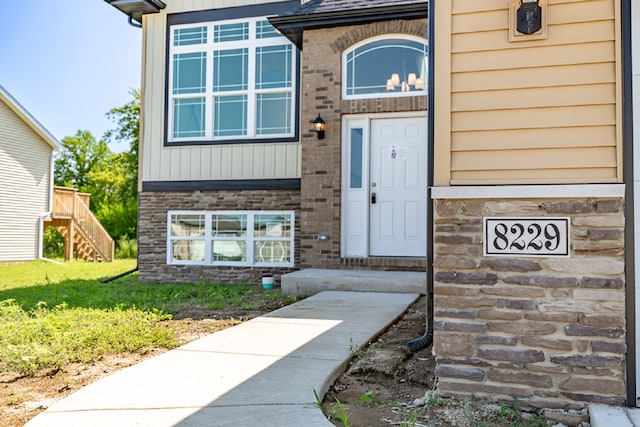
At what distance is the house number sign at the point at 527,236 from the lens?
129 inches

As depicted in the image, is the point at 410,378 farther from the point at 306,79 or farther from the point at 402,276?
the point at 306,79

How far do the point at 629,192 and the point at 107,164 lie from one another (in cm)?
3989

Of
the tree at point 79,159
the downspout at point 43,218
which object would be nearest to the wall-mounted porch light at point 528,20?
the downspout at point 43,218

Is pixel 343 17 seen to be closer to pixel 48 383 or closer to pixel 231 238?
pixel 231 238

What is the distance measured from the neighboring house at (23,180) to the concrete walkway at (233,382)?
1562 centimetres

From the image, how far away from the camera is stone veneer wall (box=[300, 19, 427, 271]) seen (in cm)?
856

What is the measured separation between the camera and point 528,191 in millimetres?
3307

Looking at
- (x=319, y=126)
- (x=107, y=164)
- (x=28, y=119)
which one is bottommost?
(x=319, y=126)

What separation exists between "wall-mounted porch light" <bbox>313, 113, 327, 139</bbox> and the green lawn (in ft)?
8.06

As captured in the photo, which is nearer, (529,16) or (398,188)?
(529,16)

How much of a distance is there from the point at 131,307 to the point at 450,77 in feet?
16.3

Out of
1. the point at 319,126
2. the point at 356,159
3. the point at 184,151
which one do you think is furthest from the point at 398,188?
the point at 184,151

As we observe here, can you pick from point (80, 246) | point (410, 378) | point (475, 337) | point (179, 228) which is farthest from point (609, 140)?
point (80, 246)

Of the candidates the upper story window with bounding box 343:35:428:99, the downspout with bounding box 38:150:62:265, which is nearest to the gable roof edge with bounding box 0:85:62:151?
the downspout with bounding box 38:150:62:265
